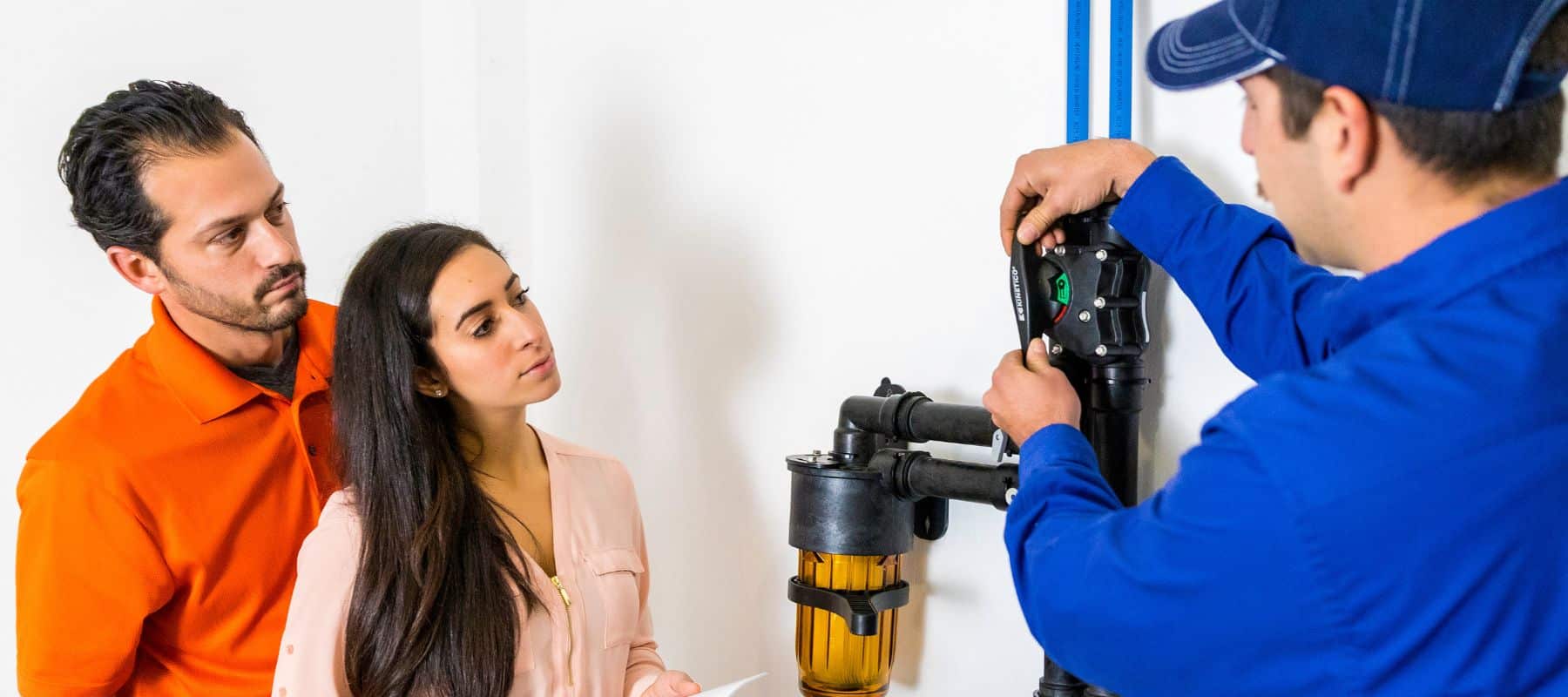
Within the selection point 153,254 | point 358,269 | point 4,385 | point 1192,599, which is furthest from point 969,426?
point 4,385

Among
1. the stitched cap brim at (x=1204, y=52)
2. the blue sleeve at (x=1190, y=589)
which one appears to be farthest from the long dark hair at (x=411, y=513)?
the stitched cap brim at (x=1204, y=52)

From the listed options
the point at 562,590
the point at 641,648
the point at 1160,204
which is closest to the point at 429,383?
the point at 562,590

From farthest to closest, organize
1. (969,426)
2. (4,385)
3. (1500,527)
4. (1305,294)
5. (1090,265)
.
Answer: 1. (4,385)
2. (969,426)
3. (1090,265)
4. (1305,294)
5. (1500,527)

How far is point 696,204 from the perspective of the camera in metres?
1.95

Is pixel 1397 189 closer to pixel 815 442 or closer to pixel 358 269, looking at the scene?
pixel 815 442

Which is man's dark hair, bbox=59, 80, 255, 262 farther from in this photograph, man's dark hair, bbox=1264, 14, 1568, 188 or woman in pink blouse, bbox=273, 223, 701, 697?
man's dark hair, bbox=1264, 14, 1568, 188

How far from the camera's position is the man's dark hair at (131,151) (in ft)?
5.16

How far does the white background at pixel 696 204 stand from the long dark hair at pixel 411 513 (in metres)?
0.44

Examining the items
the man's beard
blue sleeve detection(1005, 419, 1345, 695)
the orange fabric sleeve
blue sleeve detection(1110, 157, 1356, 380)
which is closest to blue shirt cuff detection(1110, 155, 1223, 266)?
blue sleeve detection(1110, 157, 1356, 380)

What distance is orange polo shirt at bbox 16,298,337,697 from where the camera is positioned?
1.48 meters

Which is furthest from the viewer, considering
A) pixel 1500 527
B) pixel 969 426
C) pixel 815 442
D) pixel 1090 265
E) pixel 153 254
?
pixel 815 442

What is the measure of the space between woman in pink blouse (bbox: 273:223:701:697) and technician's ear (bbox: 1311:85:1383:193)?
977 millimetres

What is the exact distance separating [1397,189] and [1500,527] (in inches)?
9.0

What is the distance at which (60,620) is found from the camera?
1476 millimetres
